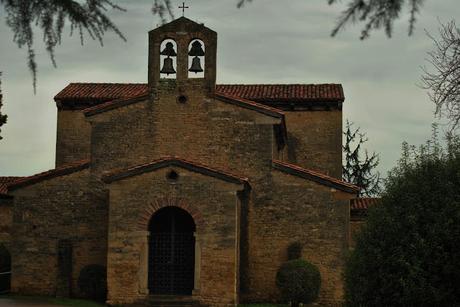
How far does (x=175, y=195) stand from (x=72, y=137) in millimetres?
11540

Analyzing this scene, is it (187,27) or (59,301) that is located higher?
(187,27)

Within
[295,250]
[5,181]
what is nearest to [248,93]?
[295,250]

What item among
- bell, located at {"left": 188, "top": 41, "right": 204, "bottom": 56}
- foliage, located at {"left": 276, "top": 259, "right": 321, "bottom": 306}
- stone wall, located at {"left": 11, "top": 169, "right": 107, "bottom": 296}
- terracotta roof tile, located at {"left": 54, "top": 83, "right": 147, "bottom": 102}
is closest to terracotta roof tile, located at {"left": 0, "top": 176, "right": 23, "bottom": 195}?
terracotta roof tile, located at {"left": 54, "top": 83, "right": 147, "bottom": 102}

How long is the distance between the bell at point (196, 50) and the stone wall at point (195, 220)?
14.9 feet

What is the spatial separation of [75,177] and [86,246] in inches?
92.5

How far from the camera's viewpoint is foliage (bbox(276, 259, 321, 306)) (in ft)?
80.7

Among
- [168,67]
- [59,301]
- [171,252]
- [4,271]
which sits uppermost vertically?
[168,67]

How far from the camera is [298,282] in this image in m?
24.7

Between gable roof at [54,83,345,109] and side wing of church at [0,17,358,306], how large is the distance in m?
5.46

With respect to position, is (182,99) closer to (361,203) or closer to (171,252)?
(171,252)

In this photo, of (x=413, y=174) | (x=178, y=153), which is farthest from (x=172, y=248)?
(x=413, y=174)

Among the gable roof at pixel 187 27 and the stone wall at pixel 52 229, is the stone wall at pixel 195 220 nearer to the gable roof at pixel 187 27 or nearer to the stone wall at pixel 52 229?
the stone wall at pixel 52 229

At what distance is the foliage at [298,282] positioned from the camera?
24594 mm

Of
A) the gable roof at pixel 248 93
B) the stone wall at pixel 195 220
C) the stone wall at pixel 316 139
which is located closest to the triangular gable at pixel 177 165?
the stone wall at pixel 195 220
